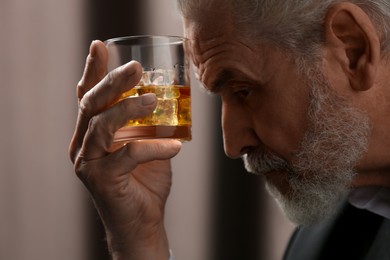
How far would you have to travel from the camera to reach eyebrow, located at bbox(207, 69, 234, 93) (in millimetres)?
1843

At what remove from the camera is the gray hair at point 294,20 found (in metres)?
1.74

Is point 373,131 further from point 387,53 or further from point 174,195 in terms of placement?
point 174,195

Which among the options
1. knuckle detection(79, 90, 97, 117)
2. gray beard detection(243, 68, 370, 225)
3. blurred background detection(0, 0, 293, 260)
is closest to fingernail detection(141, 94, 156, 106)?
knuckle detection(79, 90, 97, 117)

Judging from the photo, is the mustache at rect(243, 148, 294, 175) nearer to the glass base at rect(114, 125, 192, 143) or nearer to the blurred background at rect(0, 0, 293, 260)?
the glass base at rect(114, 125, 192, 143)

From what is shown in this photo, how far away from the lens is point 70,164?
10.6 ft

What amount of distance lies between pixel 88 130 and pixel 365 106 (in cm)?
69

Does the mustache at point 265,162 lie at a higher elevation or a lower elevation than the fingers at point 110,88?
lower

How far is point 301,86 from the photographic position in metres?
1.82

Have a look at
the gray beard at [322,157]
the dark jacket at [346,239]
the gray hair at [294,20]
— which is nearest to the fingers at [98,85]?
the gray hair at [294,20]

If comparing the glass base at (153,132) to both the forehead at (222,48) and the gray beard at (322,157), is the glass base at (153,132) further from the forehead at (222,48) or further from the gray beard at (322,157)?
the gray beard at (322,157)

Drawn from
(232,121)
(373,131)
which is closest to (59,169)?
(232,121)

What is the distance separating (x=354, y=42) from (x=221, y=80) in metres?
0.35

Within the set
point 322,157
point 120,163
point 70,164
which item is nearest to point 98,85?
point 120,163

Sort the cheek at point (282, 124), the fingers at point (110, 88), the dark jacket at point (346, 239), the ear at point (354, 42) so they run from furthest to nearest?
the dark jacket at point (346, 239) < the cheek at point (282, 124) < the ear at point (354, 42) < the fingers at point (110, 88)
